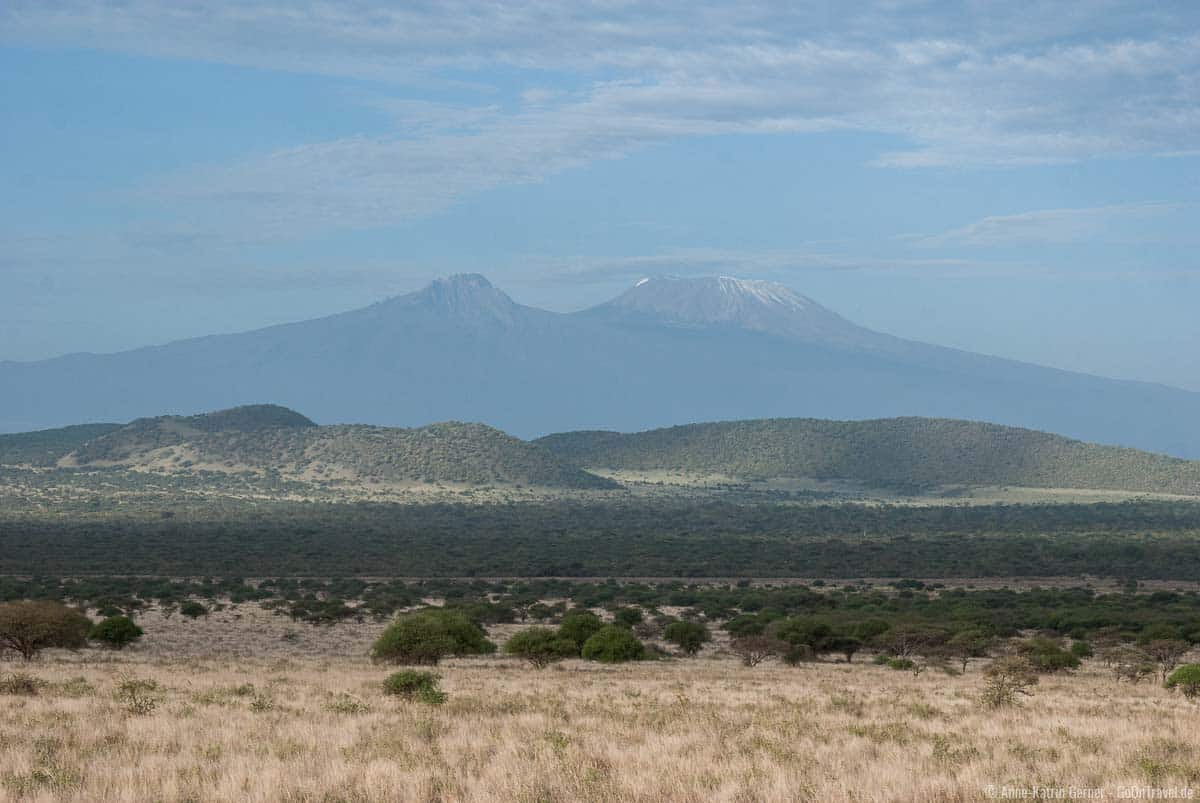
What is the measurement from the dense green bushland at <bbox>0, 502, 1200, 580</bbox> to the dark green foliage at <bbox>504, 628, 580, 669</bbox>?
41619mm

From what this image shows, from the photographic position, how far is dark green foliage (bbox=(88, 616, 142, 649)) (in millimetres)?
38750

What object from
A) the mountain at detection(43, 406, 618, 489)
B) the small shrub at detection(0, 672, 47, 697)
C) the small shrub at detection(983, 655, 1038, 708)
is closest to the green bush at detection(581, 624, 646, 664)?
the small shrub at detection(983, 655, 1038, 708)

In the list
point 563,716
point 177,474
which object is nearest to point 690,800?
point 563,716

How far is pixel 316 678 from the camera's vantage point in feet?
89.7

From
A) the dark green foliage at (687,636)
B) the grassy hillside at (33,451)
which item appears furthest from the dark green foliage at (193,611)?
the grassy hillside at (33,451)

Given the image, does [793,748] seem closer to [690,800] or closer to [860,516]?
[690,800]

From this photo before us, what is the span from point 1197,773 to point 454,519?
11703 centimetres

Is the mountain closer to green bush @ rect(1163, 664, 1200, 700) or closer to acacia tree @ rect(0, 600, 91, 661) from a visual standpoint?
acacia tree @ rect(0, 600, 91, 661)

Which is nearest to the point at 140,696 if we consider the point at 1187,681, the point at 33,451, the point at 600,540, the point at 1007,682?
the point at 1007,682

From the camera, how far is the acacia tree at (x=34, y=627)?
32.9 m

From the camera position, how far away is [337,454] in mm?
180375

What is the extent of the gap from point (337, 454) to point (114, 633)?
470ft

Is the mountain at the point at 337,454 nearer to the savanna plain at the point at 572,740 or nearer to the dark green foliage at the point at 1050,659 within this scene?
the dark green foliage at the point at 1050,659

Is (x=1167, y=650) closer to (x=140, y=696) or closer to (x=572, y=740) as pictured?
(x=572, y=740)
